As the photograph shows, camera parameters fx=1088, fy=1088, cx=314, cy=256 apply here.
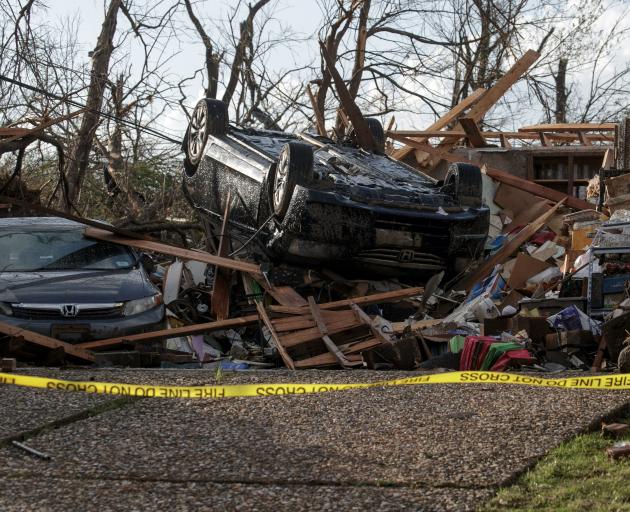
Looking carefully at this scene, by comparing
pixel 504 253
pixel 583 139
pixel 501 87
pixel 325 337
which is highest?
pixel 501 87

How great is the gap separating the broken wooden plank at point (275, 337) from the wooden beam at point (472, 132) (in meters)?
9.31

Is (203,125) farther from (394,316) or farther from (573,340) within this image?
(573,340)

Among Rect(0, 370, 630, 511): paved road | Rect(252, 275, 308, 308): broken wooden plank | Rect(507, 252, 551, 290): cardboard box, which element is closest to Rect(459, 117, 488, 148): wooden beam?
Rect(507, 252, 551, 290): cardboard box

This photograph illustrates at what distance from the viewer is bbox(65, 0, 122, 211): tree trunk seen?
2016 centimetres

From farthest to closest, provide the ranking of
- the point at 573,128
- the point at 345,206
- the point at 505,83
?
the point at 573,128
the point at 505,83
the point at 345,206

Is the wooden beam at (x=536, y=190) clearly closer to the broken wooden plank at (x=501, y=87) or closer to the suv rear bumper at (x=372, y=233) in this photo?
the broken wooden plank at (x=501, y=87)

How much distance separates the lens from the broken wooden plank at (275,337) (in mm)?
9516

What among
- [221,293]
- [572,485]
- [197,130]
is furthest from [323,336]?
[572,485]

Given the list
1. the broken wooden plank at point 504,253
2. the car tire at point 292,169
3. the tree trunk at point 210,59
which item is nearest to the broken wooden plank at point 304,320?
the car tire at point 292,169

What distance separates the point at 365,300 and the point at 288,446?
19.4 feet

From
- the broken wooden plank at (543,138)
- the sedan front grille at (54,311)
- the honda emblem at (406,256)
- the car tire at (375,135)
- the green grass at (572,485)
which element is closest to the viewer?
the green grass at (572,485)

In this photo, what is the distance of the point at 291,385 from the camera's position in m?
6.95

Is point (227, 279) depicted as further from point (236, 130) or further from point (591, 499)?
point (591, 499)

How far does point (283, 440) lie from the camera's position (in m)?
5.42
